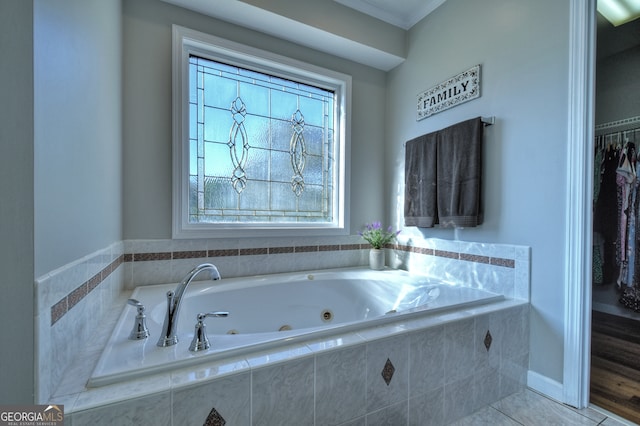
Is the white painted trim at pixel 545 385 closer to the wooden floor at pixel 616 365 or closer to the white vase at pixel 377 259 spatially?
the wooden floor at pixel 616 365

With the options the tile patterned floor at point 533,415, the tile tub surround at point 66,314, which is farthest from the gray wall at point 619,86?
the tile tub surround at point 66,314

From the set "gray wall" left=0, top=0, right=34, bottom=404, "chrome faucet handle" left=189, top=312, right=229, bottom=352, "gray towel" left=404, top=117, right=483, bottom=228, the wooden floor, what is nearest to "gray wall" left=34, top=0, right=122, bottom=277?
"gray wall" left=0, top=0, right=34, bottom=404

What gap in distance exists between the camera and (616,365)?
1.90 metres

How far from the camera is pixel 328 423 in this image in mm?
1042

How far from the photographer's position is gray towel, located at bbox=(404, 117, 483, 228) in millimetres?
1854

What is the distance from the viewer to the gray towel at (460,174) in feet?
6.05

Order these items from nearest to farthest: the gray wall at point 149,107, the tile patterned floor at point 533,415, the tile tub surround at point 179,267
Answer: the tile tub surround at point 179,267
the tile patterned floor at point 533,415
the gray wall at point 149,107

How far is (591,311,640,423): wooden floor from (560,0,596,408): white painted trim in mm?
192

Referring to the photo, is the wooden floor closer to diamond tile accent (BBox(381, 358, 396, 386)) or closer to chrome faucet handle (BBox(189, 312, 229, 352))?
diamond tile accent (BBox(381, 358, 396, 386))

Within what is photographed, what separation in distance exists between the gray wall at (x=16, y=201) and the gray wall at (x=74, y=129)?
21 mm

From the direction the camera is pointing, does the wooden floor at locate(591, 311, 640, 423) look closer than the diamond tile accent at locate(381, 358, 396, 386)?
No

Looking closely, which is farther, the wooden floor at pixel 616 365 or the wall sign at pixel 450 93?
the wall sign at pixel 450 93

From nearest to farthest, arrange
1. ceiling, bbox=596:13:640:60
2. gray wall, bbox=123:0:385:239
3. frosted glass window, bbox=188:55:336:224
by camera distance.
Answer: gray wall, bbox=123:0:385:239 → frosted glass window, bbox=188:55:336:224 → ceiling, bbox=596:13:640:60

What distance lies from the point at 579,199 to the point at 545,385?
1.05 metres
